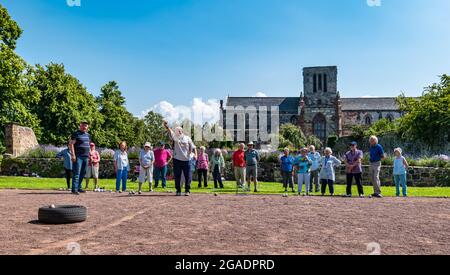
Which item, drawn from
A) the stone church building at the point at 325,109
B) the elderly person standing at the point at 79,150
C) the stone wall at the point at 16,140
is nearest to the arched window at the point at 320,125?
the stone church building at the point at 325,109

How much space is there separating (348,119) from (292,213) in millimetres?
91920

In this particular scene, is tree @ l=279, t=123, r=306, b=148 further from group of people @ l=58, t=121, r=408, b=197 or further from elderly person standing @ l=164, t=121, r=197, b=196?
elderly person standing @ l=164, t=121, r=197, b=196

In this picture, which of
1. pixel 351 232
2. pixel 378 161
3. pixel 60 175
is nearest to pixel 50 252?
pixel 351 232

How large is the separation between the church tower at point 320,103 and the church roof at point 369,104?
5.04 meters

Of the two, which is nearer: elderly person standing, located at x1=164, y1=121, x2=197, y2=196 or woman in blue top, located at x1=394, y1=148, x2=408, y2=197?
elderly person standing, located at x1=164, y1=121, x2=197, y2=196

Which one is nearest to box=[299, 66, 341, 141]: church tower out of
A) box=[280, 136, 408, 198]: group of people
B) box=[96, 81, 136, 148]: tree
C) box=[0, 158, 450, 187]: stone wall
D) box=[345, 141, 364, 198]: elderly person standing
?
box=[96, 81, 136, 148]: tree

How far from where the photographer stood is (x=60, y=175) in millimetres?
23891

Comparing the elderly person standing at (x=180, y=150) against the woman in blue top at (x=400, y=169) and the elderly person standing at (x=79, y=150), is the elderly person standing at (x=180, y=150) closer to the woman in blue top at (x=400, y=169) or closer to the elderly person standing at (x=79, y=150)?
the elderly person standing at (x=79, y=150)

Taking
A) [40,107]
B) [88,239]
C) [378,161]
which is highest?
[40,107]

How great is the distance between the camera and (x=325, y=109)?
9356 cm

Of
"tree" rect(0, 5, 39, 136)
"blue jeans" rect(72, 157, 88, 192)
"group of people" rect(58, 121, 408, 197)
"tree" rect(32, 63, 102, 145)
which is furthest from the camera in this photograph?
"tree" rect(32, 63, 102, 145)

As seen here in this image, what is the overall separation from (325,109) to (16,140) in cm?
7702

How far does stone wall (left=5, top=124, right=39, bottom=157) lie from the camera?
2448cm
